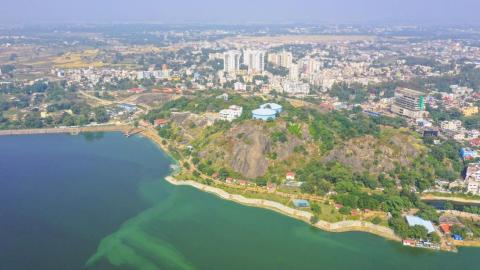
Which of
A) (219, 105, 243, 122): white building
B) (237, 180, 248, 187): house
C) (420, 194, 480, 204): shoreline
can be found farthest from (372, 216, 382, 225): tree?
(219, 105, 243, 122): white building

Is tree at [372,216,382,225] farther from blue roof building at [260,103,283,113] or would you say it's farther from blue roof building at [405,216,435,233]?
blue roof building at [260,103,283,113]

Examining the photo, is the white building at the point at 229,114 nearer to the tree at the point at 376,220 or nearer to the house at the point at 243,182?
the house at the point at 243,182

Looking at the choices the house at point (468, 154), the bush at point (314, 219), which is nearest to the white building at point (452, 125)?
the house at point (468, 154)

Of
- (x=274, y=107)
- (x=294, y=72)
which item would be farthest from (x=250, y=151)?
(x=294, y=72)

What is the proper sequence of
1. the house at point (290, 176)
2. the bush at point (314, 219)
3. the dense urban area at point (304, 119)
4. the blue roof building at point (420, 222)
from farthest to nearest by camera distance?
the house at point (290, 176) < the dense urban area at point (304, 119) < the bush at point (314, 219) < the blue roof building at point (420, 222)

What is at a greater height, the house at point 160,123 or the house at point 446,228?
the house at point 160,123

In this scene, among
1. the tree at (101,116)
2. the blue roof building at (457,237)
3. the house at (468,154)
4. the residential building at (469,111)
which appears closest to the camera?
the blue roof building at (457,237)

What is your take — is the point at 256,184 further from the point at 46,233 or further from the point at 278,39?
the point at 278,39
